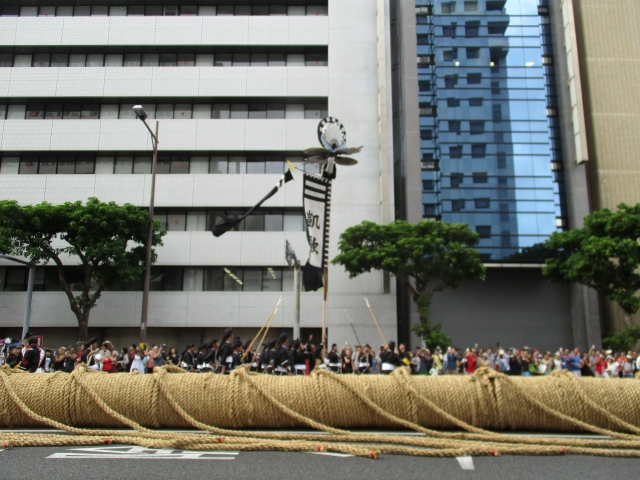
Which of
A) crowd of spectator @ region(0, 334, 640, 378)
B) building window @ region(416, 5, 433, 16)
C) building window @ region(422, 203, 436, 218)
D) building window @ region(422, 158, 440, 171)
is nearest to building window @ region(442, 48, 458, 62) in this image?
building window @ region(416, 5, 433, 16)

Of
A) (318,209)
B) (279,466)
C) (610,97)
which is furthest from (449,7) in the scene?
(279,466)

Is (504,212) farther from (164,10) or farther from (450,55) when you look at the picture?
(164,10)

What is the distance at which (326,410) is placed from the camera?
227 inches

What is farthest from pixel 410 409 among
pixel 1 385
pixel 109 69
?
pixel 109 69

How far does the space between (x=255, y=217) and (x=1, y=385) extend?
2593 cm

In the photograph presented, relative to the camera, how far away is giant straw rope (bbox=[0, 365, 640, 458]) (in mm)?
5297

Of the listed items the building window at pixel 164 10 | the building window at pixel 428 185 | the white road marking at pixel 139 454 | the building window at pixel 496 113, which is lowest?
the white road marking at pixel 139 454

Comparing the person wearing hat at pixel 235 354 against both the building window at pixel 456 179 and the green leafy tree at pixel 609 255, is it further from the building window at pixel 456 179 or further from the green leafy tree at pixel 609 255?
the building window at pixel 456 179

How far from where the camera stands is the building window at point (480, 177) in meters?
31.1

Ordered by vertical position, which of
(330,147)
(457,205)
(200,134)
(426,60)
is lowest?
(330,147)

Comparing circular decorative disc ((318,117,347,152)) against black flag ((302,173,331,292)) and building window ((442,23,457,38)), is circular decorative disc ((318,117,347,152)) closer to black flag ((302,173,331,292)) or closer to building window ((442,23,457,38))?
black flag ((302,173,331,292))

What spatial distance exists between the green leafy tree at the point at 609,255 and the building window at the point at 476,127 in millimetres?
7870

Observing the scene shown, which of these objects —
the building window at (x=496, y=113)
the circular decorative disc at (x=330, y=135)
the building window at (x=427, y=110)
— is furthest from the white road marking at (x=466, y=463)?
the building window at (x=496, y=113)

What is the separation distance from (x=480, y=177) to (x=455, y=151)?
2.12 m
